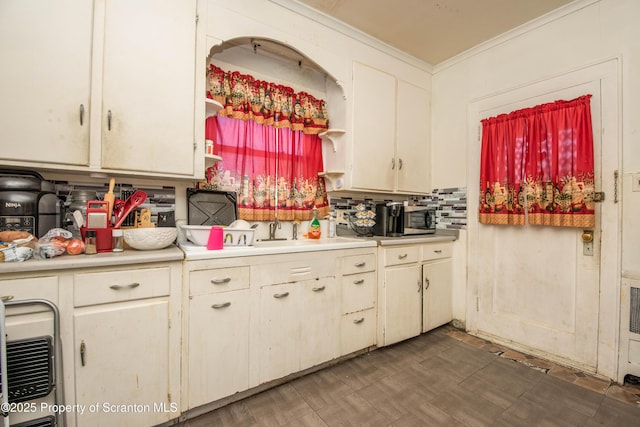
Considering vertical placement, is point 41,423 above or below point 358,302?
below

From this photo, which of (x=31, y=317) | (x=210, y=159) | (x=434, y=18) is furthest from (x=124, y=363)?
(x=434, y=18)

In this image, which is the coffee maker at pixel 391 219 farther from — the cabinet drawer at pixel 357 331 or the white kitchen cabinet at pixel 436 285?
the cabinet drawer at pixel 357 331

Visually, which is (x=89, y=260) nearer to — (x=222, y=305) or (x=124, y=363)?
(x=124, y=363)

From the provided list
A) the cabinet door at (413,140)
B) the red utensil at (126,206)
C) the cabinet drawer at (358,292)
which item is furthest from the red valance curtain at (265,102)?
the cabinet drawer at (358,292)

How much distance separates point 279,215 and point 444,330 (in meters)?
2.02

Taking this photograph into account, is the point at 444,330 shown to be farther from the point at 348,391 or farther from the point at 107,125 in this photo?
the point at 107,125

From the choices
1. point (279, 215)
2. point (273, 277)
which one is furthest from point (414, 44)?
point (273, 277)

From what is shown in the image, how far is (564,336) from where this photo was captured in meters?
2.10

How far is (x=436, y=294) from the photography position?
265 cm

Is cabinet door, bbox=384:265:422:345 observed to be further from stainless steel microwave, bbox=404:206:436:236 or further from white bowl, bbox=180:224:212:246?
white bowl, bbox=180:224:212:246

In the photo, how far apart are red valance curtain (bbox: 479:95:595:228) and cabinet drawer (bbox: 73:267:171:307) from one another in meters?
2.63

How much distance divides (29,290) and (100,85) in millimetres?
1087

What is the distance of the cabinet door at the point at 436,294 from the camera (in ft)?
8.41

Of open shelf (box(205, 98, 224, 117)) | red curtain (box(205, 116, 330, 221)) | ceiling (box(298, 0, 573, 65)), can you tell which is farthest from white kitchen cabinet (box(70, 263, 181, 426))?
ceiling (box(298, 0, 573, 65))
